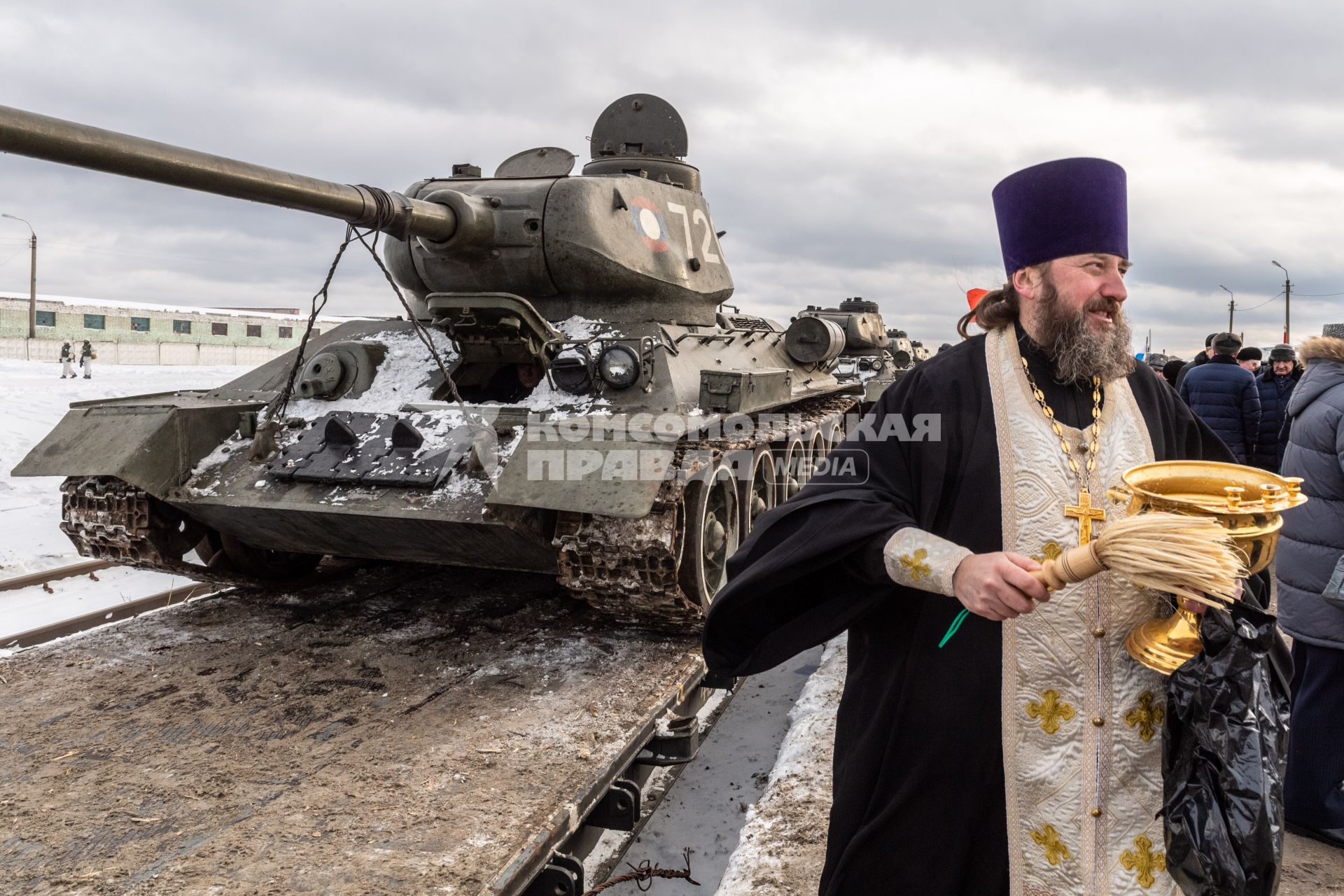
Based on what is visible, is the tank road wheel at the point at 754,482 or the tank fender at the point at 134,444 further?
the tank road wheel at the point at 754,482

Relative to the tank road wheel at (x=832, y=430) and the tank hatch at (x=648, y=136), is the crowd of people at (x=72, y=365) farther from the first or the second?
the tank road wheel at (x=832, y=430)

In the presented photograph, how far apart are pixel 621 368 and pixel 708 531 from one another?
1.13 metres

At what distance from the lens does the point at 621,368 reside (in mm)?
5934

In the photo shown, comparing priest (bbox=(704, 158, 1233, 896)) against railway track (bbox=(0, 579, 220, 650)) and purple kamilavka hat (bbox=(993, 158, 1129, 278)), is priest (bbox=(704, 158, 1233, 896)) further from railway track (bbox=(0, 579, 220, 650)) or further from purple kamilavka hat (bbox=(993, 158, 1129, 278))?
railway track (bbox=(0, 579, 220, 650))

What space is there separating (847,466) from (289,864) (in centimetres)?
238

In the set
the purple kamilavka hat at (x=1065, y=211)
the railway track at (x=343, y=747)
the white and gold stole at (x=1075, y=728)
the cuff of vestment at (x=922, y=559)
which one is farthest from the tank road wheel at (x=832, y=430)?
the cuff of vestment at (x=922, y=559)

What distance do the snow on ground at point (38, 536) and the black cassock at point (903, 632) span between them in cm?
601

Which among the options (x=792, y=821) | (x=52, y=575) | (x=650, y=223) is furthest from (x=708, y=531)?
(x=52, y=575)

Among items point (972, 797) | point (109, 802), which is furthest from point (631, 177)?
point (972, 797)

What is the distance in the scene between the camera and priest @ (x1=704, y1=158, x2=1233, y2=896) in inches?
81.0

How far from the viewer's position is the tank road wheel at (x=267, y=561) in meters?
6.66

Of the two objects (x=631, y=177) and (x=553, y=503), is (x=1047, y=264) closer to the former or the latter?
(x=553, y=503)

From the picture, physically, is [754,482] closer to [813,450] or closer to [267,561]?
[813,450]

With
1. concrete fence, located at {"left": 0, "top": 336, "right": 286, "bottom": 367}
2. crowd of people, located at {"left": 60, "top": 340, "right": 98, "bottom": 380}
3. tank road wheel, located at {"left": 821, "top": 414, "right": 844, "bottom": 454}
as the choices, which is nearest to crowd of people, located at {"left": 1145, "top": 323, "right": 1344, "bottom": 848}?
tank road wheel, located at {"left": 821, "top": 414, "right": 844, "bottom": 454}
